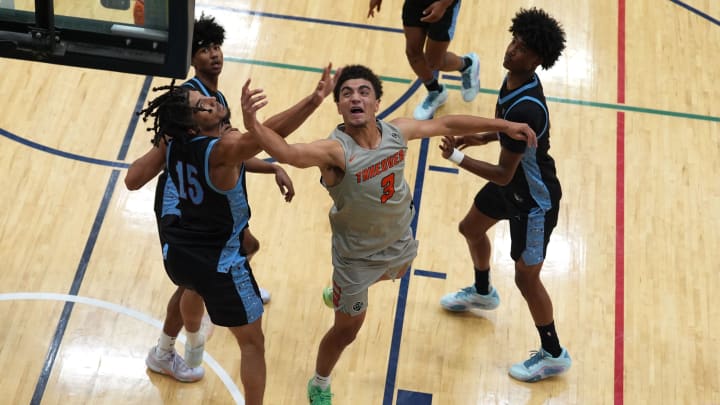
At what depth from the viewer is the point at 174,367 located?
629cm

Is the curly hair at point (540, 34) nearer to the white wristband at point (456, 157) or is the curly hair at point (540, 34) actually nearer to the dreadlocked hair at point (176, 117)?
the white wristband at point (456, 157)

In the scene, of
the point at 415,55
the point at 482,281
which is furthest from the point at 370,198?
the point at 415,55

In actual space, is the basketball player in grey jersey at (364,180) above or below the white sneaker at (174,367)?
above

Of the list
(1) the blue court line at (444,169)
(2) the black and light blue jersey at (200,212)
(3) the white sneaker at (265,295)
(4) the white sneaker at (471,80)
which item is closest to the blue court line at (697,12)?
(4) the white sneaker at (471,80)

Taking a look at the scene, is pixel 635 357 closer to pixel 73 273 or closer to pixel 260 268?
pixel 260 268

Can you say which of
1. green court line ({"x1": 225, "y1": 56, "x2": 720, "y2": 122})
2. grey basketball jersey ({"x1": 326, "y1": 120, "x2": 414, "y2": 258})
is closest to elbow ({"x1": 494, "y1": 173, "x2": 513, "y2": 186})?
grey basketball jersey ({"x1": 326, "y1": 120, "x2": 414, "y2": 258})

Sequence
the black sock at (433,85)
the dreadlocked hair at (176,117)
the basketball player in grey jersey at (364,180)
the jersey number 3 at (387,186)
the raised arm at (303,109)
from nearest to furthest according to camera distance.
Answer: the raised arm at (303,109) → the dreadlocked hair at (176,117) → the basketball player in grey jersey at (364,180) → the jersey number 3 at (387,186) → the black sock at (433,85)

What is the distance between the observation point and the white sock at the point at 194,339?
20.1 feet

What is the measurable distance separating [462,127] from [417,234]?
5.81ft

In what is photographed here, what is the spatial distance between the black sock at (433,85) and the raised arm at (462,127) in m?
2.50

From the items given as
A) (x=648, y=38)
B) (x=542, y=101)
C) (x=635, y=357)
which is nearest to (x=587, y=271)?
(x=635, y=357)

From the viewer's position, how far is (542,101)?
5.75 m

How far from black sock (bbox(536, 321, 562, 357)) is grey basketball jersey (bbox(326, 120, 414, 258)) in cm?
123

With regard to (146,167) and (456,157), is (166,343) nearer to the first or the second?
(146,167)
